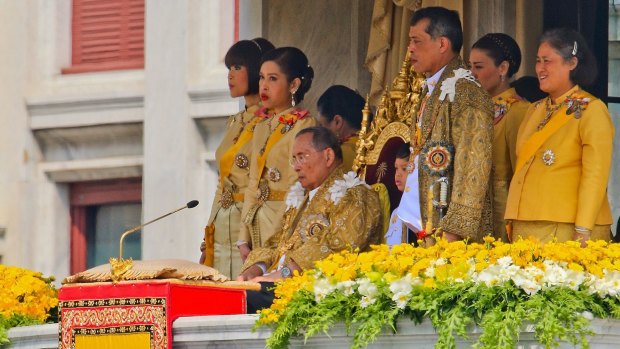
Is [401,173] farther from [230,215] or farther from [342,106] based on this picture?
[230,215]

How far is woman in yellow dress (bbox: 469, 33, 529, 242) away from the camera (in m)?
11.6

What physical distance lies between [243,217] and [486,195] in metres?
2.03

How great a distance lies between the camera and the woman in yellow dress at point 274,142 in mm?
12852

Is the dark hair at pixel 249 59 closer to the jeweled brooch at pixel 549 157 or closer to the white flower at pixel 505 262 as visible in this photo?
the jeweled brooch at pixel 549 157

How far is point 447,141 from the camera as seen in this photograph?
11.4 meters

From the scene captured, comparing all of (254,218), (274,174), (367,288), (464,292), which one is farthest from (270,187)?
(464,292)

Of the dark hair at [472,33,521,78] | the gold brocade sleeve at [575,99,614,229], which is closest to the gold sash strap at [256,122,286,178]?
the dark hair at [472,33,521,78]

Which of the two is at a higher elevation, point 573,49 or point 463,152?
point 573,49

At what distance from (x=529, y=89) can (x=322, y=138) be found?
1.21 metres

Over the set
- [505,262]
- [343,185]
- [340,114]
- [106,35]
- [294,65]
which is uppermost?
[106,35]

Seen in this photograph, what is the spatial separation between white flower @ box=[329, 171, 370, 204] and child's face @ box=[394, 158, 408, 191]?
0.21 m

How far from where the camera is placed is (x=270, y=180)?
12.9m

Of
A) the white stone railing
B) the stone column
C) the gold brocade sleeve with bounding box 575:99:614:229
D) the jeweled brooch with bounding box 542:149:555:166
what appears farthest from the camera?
the stone column

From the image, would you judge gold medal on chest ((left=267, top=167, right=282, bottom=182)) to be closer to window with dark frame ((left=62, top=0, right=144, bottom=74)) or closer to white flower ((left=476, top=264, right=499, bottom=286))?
white flower ((left=476, top=264, right=499, bottom=286))
